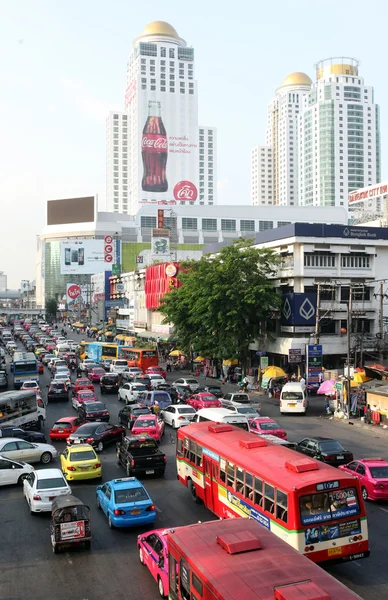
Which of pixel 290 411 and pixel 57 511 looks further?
pixel 290 411

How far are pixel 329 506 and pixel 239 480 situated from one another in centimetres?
281

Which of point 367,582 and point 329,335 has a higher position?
point 329,335

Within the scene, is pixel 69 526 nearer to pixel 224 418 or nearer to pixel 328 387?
pixel 224 418

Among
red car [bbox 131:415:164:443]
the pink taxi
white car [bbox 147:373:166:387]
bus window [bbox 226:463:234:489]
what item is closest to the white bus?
red car [bbox 131:415:164:443]

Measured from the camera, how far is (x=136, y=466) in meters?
21.4

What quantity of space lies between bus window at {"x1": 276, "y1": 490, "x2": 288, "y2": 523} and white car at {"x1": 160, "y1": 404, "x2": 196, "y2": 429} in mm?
17547

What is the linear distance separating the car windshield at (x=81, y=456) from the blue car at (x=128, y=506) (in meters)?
4.74

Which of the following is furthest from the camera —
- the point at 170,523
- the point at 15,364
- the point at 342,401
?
the point at 15,364

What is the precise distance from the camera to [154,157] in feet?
643

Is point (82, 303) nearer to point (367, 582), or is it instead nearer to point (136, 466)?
point (136, 466)

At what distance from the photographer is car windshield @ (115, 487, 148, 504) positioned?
16.2 metres

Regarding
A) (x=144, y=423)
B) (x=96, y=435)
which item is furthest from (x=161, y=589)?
(x=144, y=423)

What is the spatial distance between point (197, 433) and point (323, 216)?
456 ft

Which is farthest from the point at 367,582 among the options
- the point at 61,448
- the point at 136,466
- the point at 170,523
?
the point at 61,448
